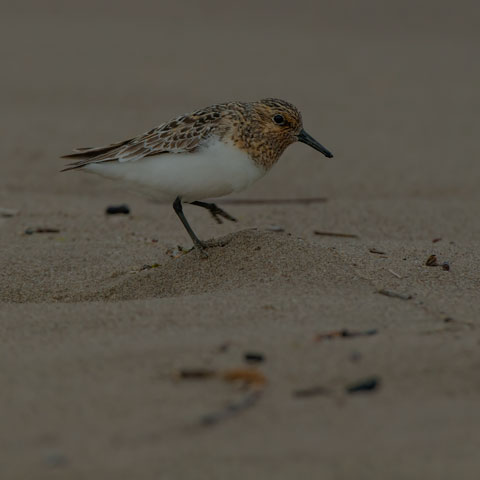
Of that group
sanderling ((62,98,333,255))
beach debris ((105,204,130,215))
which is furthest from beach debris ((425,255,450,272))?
beach debris ((105,204,130,215))

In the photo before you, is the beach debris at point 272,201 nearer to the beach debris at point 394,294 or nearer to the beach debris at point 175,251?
the beach debris at point 175,251

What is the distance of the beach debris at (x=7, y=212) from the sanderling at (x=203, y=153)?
153 cm

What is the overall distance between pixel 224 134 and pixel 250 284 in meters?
0.87

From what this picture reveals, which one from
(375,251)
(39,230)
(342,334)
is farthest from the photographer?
(39,230)

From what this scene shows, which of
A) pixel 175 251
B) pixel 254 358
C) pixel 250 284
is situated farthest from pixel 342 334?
pixel 175 251

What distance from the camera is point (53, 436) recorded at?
3.04 m

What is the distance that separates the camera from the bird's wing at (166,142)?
5125 millimetres

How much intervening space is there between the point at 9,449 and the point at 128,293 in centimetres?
211

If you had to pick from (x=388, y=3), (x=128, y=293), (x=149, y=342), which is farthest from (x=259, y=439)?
(x=388, y=3)

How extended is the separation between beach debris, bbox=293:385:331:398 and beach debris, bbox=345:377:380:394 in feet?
0.26

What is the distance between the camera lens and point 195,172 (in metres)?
5.04

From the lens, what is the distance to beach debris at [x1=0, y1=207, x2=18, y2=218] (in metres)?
6.81

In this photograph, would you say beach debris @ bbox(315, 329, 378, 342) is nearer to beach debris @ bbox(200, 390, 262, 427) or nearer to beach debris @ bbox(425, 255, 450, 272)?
beach debris @ bbox(200, 390, 262, 427)

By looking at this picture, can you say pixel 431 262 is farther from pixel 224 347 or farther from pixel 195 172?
pixel 224 347
